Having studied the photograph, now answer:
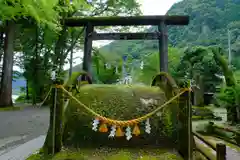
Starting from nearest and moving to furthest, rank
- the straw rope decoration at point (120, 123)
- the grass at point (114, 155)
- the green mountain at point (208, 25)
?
the straw rope decoration at point (120, 123)
the grass at point (114, 155)
the green mountain at point (208, 25)

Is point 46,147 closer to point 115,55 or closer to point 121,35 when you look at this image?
point 121,35

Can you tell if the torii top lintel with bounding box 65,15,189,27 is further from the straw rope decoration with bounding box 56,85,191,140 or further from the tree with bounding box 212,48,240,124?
→ the straw rope decoration with bounding box 56,85,191,140

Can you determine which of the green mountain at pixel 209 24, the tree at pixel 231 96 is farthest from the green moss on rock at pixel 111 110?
the green mountain at pixel 209 24

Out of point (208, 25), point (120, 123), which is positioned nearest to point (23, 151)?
point (120, 123)

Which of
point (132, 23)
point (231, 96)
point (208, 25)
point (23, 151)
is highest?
point (208, 25)

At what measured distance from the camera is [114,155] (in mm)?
3332

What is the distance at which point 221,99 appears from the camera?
7.39m

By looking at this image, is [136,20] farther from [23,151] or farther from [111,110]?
[23,151]

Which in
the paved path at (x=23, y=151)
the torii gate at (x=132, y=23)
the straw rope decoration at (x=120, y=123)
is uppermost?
the torii gate at (x=132, y=23)

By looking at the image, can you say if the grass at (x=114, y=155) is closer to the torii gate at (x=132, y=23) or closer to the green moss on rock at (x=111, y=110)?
the green moss on rock at (x=111, y=110)

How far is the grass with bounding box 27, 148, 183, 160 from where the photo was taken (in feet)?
10.6

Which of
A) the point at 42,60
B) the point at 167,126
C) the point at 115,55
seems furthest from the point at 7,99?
the point at 167,126

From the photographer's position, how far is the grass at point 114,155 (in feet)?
10.6

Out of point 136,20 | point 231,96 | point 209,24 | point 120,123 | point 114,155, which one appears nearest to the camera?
point 120,123
